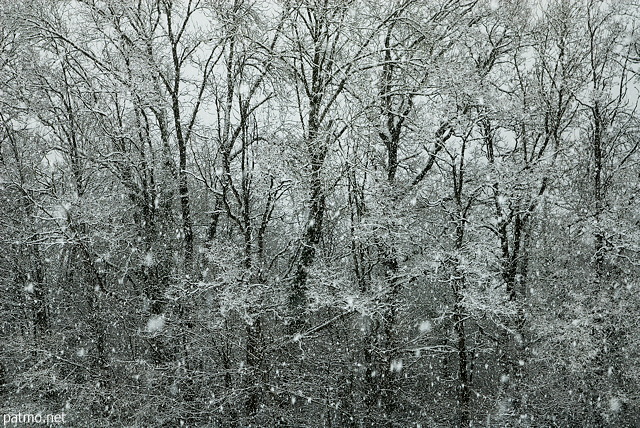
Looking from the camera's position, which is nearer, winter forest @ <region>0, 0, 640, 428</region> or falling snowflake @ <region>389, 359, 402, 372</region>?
winter forest @ <region>0, 0, 640, 428</region>

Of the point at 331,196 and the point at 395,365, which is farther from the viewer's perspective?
the point at 331,196

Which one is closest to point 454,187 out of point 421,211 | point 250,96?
point 421,211

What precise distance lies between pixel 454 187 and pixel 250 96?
5.18 m

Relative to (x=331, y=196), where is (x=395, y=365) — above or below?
below

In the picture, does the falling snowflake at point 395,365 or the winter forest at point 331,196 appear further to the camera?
the falling snowflake at point 395,365

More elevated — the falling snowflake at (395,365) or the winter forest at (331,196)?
the winter forest at (331,196)

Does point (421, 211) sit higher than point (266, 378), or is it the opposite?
point (421, 211)

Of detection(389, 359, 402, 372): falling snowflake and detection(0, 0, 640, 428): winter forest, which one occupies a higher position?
detection(0, 0, 640, 428): winter forest

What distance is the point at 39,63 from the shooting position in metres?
13.0

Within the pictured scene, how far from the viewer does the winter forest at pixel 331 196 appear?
10984 millimetres

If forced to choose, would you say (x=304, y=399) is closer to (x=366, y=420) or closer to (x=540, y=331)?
(x=366, y=420)

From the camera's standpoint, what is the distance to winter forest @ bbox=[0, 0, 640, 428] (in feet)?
36.0

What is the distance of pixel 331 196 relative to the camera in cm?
1270

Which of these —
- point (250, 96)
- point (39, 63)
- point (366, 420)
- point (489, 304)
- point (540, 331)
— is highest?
point (39, 63)
